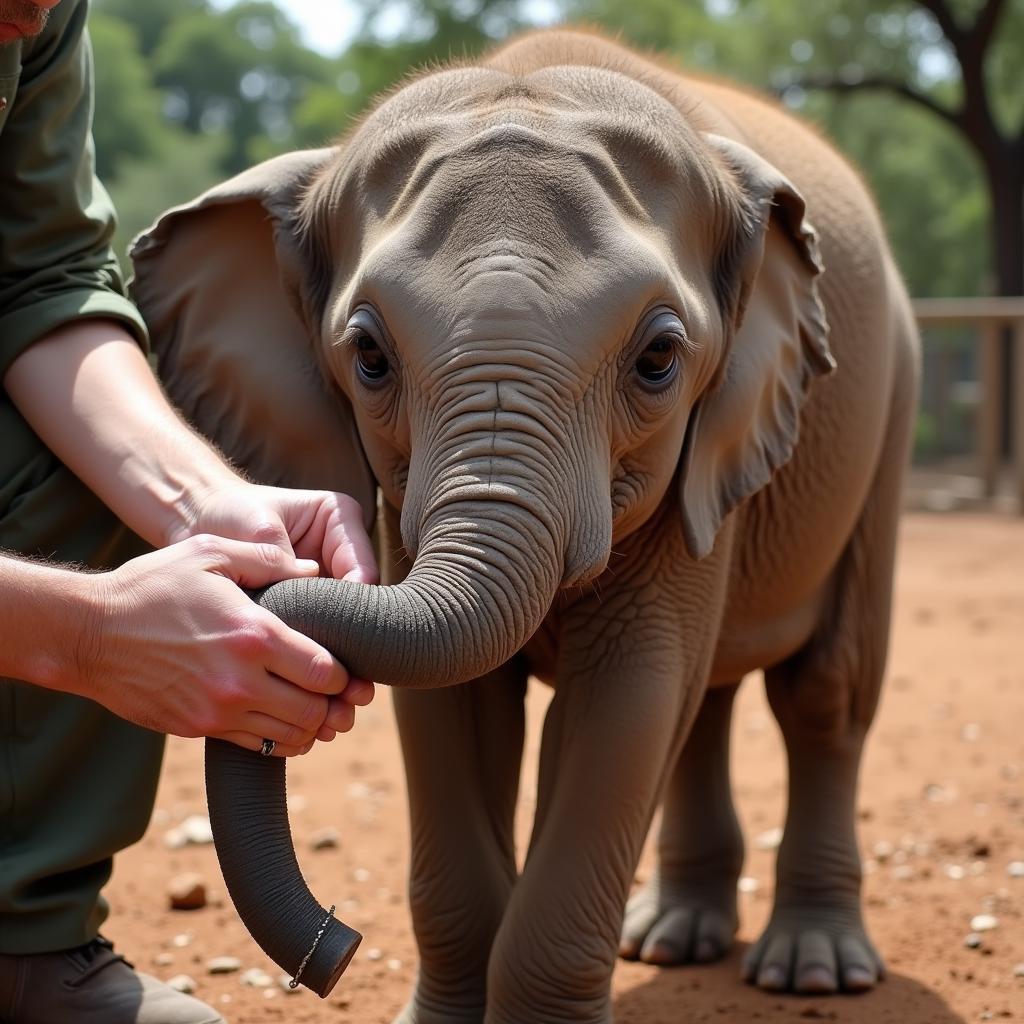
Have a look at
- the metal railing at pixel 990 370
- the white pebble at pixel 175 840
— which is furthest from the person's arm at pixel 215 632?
the metal railing at pixel 990 370

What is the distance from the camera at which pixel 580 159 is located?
279cm

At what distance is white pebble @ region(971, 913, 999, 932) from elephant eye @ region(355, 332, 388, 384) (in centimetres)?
230

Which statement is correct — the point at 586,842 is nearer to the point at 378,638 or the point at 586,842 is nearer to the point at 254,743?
the point at 254,743

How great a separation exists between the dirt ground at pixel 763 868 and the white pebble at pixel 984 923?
2 cm

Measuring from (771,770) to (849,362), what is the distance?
8.10 ft

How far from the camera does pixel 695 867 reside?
14.4ft

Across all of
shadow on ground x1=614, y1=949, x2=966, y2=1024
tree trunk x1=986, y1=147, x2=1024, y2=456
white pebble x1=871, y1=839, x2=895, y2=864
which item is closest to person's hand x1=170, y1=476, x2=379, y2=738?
shadow on ground x1=614, y1=949, x2=966, y2=1024

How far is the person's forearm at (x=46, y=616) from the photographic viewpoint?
8.48 feet

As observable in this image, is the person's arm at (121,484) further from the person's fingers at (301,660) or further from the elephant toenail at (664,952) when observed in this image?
the elephant toenail at (664,952)

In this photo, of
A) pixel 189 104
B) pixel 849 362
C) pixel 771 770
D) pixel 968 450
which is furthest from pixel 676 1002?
pixel 189 104

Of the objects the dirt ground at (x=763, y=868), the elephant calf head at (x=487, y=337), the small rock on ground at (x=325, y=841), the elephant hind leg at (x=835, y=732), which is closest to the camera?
the elephant calf head at (x=487, y=337)

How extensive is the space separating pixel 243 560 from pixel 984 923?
96.3 inches

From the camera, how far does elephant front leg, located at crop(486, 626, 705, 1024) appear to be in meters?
3.08

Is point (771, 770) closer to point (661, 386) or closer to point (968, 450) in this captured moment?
point (661, 386)
